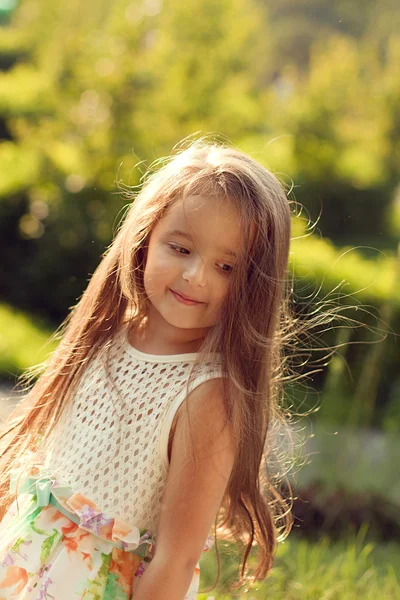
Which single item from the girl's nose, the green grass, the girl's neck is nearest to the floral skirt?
the girl's neck

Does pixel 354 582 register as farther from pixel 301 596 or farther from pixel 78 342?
pixel 78 342

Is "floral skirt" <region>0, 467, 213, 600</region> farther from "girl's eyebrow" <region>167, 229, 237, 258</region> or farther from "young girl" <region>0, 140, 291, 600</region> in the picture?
"girl's eyebrow" <region>167, 229, 237, 258</region>

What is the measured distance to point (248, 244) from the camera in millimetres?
1607

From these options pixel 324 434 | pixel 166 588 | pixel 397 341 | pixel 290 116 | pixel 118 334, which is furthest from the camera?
pixel 290 116

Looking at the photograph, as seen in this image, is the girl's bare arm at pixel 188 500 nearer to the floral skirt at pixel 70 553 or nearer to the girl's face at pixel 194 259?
the floral skirt at pixel 70 553

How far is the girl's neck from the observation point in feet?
5.63

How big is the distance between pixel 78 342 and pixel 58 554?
1.55 ft

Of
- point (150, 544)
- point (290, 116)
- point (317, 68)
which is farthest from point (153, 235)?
point (317, 68)

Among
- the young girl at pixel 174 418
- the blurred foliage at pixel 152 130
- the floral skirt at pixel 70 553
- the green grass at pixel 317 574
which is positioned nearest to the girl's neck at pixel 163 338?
the young girl at pixel 174 418

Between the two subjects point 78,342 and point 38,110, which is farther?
point 38,110

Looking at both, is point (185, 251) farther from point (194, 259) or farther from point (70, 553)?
point (70, 553)

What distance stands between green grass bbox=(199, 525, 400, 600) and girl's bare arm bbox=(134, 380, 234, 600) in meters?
0.88

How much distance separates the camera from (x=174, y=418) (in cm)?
159

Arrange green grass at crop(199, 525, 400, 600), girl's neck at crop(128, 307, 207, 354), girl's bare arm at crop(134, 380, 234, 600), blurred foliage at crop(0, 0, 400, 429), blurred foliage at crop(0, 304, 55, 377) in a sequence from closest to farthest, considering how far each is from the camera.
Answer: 1. girl's bare arm at crop(134, 380, 234, 600)
2. girl's neck at crop(128, 307, 207, 354)
3. green grass at crop(199, 525, 400, 600)
4. blurred foliage at crop(0, 304, 55, 377)
5. blurred foliage at crop(0, 0, 400, 429)
